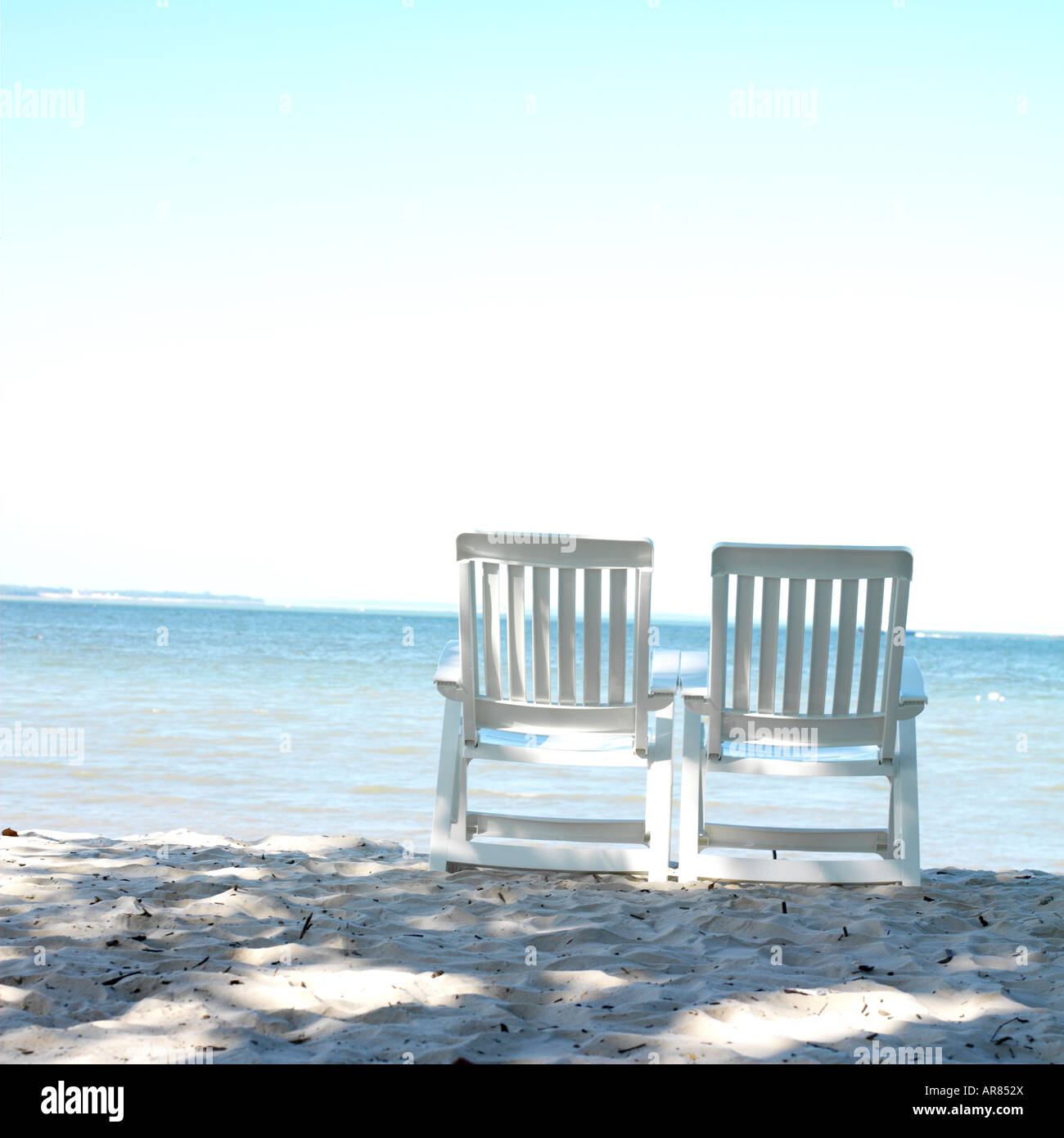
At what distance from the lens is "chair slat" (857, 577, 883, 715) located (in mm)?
3527

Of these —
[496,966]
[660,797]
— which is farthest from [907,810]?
[496,966]

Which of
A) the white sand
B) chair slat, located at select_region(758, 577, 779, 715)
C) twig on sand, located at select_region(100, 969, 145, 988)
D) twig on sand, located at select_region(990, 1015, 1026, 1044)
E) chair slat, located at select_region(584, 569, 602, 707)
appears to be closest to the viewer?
the white sand

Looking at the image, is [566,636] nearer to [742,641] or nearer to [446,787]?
[742,641]

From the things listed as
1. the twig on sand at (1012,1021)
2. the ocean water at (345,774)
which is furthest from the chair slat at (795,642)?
the ocean water at (345,774)

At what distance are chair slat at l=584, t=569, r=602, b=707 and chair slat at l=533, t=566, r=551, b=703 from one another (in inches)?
5.4

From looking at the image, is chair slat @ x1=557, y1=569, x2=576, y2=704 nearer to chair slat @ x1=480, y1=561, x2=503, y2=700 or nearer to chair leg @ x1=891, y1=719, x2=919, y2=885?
chair slat @ x1=480, y1=561, x2=503, y2=700

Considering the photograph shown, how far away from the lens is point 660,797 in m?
3.61

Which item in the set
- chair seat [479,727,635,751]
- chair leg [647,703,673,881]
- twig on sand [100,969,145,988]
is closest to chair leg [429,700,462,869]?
chair seat [479,727,635,751]

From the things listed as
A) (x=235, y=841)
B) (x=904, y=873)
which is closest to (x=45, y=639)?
(x=235, y=841)

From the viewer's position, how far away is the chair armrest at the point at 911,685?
11.5 feet

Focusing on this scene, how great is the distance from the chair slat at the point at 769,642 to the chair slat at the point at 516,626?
86 cm
